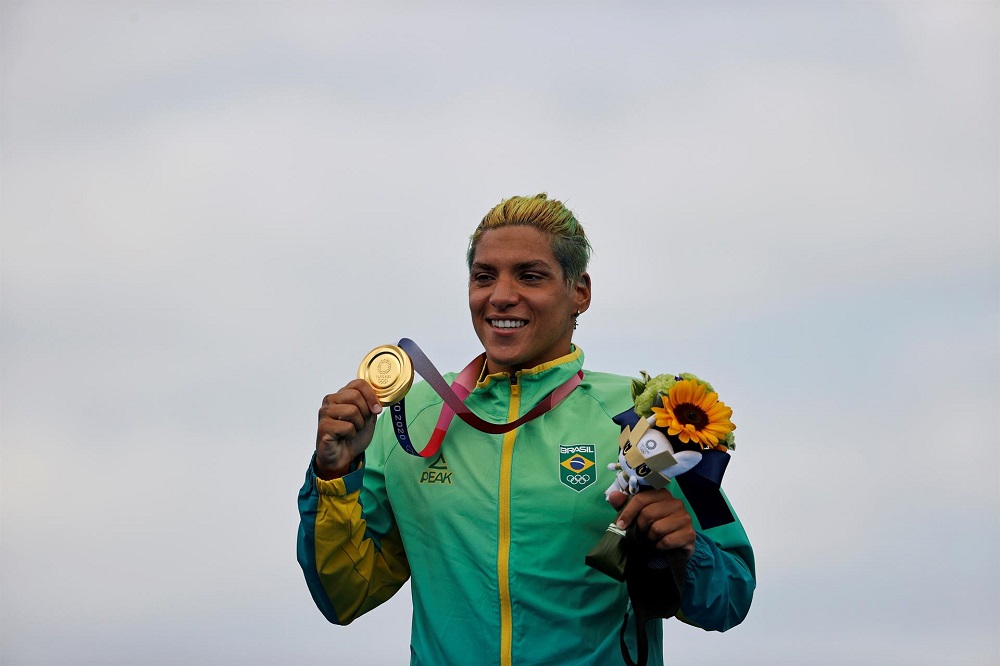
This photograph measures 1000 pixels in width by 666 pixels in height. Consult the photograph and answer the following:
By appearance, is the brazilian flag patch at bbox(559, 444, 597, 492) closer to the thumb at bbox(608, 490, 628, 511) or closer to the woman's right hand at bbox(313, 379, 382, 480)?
the thumb at bbox(608, 490, 628, 511)

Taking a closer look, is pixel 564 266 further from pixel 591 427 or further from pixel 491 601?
pixel 491 601

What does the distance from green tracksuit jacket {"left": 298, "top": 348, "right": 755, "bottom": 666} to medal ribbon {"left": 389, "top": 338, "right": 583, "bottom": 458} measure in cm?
5

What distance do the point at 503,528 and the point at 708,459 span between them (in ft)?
3.81

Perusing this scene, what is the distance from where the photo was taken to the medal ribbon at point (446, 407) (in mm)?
7285

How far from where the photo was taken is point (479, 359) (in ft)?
25.5

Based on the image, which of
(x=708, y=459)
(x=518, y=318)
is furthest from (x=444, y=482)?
(x=708, y=459)

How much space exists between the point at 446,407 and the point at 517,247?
91 centimetres

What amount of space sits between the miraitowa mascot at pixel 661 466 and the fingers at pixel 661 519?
6 centimetres

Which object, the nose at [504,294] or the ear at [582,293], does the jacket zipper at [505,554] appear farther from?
the ear at [582,293]

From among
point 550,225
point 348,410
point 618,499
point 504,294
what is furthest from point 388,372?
point 618,499

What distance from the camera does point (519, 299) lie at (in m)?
7.43

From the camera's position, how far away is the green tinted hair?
24.9 ft

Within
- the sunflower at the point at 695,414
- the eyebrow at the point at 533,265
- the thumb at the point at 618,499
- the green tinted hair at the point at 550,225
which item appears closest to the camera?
the sunflower at the point at 695,414

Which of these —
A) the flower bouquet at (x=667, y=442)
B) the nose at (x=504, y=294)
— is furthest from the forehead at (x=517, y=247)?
the flower bouquet at (x=667, y=442)
